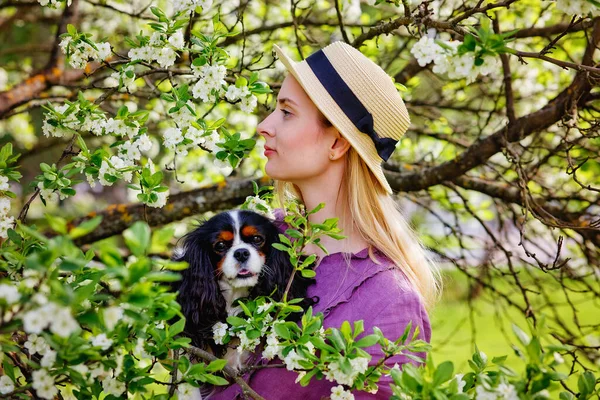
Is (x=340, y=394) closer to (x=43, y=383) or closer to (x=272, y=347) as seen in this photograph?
(x=272, y=347)

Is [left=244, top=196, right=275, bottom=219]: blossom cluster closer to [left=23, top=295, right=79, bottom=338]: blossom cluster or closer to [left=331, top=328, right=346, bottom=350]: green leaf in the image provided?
[left=331, top=328, right=346, bottom=350]: green leaf

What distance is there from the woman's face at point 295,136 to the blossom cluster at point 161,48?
438 millimetres

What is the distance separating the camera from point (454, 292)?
1167 cm

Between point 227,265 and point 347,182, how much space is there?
23.5 inches

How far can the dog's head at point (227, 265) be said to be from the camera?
8.20 feet

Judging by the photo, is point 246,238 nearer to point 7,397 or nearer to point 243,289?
point 243,289

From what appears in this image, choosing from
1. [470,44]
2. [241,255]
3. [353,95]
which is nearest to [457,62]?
[470,44]

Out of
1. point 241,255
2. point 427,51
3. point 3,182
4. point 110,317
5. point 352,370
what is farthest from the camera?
point 241,255

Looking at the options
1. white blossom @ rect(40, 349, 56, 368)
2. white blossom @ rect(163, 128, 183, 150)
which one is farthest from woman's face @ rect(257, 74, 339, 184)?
white blossom @ rect(40, 349, 56, 368)

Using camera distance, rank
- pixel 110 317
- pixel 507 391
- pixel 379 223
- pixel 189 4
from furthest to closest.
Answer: pixel 379 223 < pixel 189 4 < pixel 507 391 < pixel 110 317

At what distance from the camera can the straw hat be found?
8.39 feet

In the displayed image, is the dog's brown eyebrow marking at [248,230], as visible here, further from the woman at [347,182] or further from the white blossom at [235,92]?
the white blossom at [235,92]

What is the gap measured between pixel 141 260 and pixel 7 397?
696 millimetres

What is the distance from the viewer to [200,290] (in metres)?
2.53
